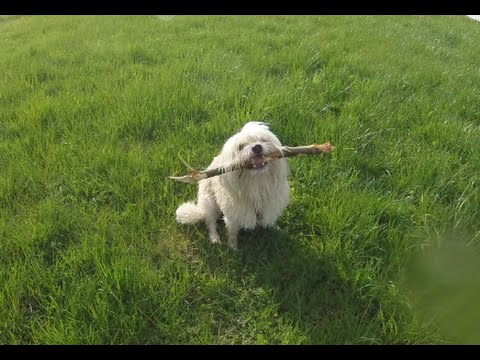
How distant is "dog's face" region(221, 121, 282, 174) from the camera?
3212 mm

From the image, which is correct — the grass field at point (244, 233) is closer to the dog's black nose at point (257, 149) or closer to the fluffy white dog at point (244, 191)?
the fluffy white dog at point (244, 191)

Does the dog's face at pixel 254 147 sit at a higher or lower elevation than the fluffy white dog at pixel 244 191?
higher

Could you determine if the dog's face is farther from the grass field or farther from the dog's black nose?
the grass field

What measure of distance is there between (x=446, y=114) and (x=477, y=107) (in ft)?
2.44

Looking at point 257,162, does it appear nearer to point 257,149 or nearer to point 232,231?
point 257,149

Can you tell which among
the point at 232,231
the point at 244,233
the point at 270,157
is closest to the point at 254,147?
the point at 270,157

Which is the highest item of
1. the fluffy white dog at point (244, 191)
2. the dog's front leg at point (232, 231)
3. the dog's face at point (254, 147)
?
the dog's face at point (254, 147)

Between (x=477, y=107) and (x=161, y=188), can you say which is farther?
(x=477, y=107)

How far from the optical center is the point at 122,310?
300 centimetres

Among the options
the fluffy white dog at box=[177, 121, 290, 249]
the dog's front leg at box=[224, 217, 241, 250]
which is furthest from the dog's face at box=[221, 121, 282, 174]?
the dog's front leg at box=[224, 217, 241, 250]

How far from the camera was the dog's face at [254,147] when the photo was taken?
10.5 ft

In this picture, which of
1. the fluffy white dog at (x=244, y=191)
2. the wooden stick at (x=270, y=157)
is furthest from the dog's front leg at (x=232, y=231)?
the wooden stick at (x=270, y=157)

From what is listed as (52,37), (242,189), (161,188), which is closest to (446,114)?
(242,189)
